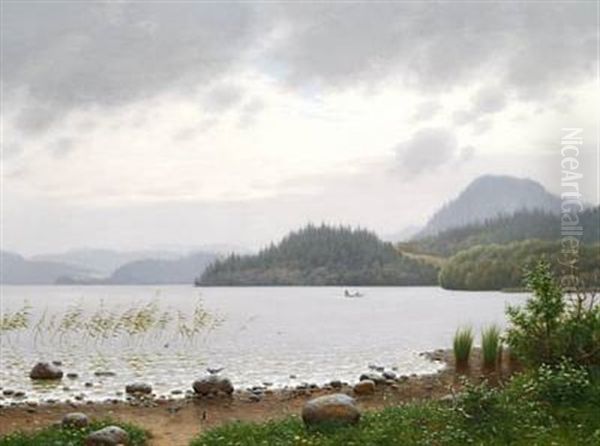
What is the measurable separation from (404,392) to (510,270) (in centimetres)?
10942

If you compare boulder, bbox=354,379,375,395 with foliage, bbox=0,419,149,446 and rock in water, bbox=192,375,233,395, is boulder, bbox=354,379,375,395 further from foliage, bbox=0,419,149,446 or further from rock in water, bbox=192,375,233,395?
foliage, bbox=0,419,149,446

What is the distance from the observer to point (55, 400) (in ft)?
83.1

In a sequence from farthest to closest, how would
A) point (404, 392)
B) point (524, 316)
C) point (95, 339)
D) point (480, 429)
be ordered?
point (95, 339) → point (404, 392) → point (524, 316) → point (480, 429)

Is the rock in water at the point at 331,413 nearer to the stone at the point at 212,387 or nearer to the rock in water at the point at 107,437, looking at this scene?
the rock in water at the point at 107,437

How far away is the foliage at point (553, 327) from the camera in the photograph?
64.6ft

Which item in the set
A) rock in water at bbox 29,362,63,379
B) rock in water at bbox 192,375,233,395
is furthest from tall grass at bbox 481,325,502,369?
rock in water at bbox 29,362,63,379

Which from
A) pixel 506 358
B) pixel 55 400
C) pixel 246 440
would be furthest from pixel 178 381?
pixel 246 440

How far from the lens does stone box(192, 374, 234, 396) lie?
24.9 metres

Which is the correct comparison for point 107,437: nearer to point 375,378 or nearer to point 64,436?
point 64,436

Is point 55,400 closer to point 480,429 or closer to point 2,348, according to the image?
point 480,429

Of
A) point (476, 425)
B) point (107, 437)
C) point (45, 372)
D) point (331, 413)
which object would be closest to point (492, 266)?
point (45, 372)

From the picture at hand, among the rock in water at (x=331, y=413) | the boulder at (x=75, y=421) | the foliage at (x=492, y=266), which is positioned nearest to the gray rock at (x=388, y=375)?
the rock in water at (x=331, y=413)

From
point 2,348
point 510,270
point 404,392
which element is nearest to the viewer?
point 404,392

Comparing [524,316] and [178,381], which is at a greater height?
[524,316]
